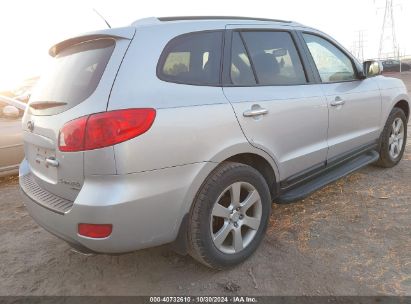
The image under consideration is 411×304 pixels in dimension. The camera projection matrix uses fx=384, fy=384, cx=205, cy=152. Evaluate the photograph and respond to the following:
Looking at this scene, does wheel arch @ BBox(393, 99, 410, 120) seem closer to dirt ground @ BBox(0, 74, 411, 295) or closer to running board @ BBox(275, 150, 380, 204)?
running board @ BBox(275, 150, 380, 204)

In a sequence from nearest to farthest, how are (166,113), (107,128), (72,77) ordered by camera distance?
(107,128)
(166,113)
(72,77)

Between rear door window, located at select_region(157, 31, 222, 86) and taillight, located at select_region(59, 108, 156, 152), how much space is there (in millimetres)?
337

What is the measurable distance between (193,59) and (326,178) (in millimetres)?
1836

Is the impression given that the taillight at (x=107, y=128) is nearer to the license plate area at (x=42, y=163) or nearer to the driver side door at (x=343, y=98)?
the license plate area at (x=42, y=163)

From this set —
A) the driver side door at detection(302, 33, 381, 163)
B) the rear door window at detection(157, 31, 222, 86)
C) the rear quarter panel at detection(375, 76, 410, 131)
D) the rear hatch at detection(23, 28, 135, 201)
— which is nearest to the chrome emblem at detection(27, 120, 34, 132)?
the rear hatch at detection(23, 28, 135, 201)

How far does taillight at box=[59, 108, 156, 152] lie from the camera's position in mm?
2152

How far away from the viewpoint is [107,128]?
7.06ft

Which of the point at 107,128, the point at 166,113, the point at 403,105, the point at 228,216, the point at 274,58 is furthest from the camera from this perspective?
the point at 403,105

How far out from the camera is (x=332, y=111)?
356 cm

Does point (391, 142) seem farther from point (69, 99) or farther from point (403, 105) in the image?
point (69, 99)

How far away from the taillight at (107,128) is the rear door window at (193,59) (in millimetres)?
337

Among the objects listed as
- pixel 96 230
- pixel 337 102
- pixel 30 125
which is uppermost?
pixel 30 125

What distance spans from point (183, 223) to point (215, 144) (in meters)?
0.55

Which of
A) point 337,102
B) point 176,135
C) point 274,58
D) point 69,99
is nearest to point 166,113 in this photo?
point 176,135
